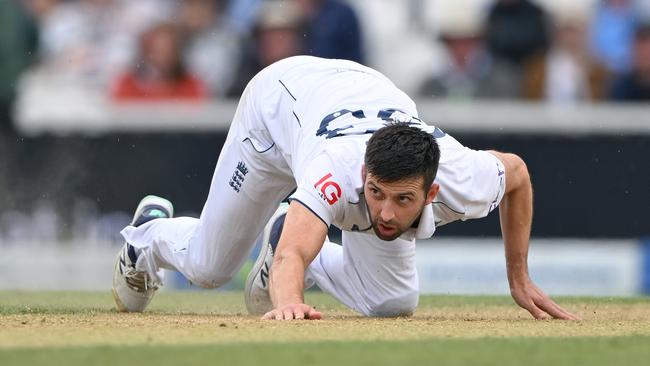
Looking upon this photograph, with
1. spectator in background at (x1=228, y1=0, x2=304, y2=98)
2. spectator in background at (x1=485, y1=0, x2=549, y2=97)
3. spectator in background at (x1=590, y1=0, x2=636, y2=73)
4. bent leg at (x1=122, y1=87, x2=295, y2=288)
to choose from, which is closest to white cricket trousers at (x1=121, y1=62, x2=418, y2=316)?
bent leg at (x1=122, y1=87, x2=295, y2=288)

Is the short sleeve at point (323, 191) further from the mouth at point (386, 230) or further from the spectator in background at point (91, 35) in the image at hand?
the spectator in background at point (91, 35)

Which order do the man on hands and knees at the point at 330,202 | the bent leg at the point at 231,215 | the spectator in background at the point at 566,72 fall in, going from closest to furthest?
the man on hands and knees at the point at 330,202 < the bent leg at the point at 231,215 < the spectator in background at the point at 566,72

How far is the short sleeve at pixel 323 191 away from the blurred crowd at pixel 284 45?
7.47m

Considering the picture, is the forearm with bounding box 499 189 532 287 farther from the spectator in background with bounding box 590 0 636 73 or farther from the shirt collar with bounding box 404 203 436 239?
the spectator in background with bounding box 590 0 636 73

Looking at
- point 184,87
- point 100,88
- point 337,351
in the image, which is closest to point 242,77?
point 184,87

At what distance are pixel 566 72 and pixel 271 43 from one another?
3.21 m

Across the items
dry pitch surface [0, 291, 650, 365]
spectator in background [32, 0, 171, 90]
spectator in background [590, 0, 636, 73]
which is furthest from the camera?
spectator in background [590, 0, 636, 73]

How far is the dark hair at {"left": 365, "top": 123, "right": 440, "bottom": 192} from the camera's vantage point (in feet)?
19.3

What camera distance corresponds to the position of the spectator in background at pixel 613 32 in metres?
14.4

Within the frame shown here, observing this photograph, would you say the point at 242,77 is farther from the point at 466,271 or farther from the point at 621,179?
the point at 621,179

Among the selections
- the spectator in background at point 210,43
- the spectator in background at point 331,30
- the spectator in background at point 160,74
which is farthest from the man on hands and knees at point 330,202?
the spectator in background at point 210,43

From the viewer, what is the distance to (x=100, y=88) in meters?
14.1

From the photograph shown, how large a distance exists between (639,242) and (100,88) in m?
5.81

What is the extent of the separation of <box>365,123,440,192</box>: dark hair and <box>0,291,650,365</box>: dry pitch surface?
0.71 meters
